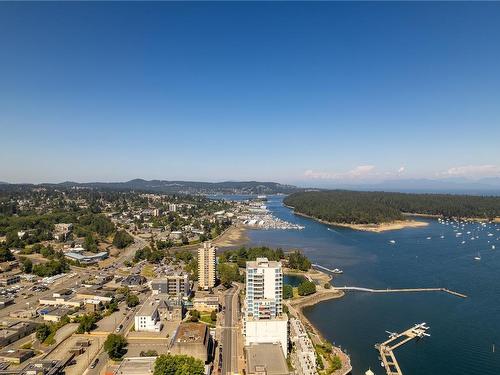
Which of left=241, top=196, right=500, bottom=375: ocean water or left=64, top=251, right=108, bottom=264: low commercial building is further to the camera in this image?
left=64, top=251, right=108, bottom=264: low commercial building

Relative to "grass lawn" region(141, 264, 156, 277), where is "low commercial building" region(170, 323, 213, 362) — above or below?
above

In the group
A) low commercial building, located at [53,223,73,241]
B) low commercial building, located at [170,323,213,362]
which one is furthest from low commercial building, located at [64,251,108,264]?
low commercial building, located at [170,323,213,362]

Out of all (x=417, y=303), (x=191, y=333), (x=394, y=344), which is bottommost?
(x=394, y=344)

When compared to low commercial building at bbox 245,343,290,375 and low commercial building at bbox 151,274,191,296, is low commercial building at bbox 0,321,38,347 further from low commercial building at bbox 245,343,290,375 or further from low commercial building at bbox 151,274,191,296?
low commercial building at bbox 245,343,290,375

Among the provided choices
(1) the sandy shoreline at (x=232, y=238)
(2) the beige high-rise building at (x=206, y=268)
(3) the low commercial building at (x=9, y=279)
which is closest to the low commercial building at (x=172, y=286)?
(2) the beige high-rise building at (x=206, y=268)

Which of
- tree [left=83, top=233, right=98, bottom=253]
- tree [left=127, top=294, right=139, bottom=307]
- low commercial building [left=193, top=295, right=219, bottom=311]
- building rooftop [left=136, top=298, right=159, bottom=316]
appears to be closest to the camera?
building rooftop [left=136, top=298, right=159, bottom=316]

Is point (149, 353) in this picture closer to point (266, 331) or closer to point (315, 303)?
point (266, 331)

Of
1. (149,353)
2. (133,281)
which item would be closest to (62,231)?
(133,281)
